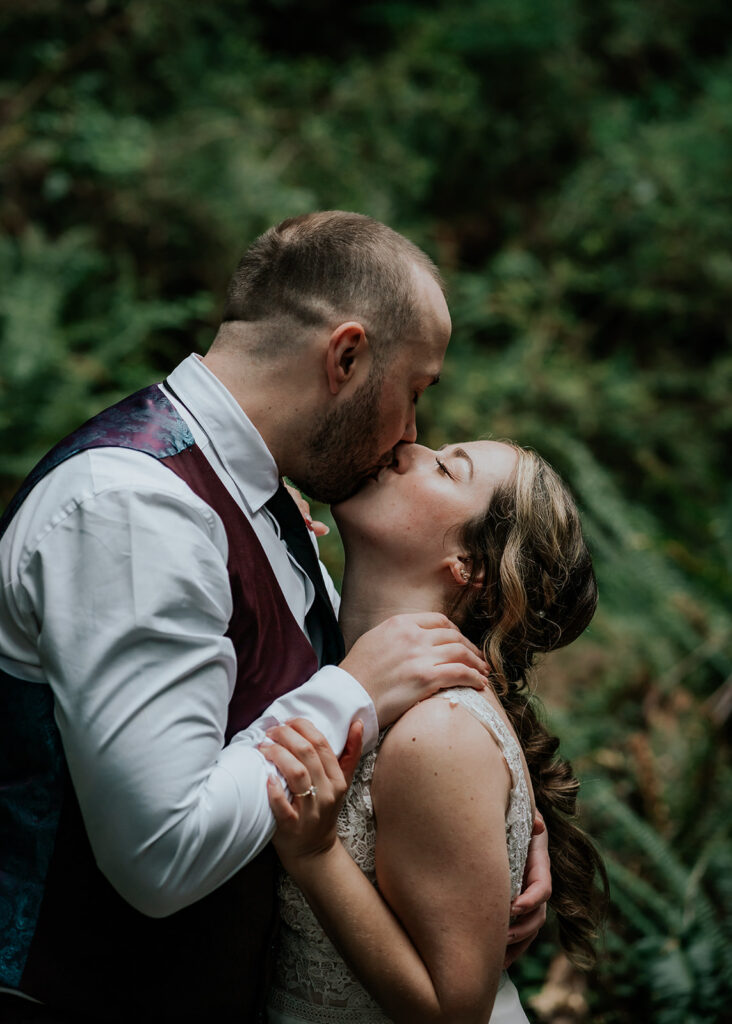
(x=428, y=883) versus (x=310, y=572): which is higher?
(x=310, y=572)

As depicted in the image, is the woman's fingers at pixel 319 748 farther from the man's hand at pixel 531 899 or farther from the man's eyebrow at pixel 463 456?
the man's eyebrow at pixel 463 456

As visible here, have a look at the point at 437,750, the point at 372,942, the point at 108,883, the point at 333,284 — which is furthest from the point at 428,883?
the point at 333,284

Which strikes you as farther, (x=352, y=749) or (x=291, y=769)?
(x=352, y=749)

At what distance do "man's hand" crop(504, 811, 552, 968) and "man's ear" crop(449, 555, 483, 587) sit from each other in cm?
62

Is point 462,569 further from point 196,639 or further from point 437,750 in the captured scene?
point 196,639

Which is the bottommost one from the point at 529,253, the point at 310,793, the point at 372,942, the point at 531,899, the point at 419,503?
the point at 529,253

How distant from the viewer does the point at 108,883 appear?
6.29 ft

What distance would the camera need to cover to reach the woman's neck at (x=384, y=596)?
2.52 meters

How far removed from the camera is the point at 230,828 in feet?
5.74

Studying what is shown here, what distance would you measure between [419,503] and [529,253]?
687cm

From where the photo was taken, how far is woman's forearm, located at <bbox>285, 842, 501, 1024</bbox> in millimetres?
1983

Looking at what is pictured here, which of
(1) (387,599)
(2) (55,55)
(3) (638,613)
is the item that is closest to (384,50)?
(2) (55,55)

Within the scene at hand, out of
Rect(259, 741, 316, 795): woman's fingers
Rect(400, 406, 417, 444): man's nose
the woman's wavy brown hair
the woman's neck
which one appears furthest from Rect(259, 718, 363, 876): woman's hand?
Rect(400, 406, 417, 444): man's nose

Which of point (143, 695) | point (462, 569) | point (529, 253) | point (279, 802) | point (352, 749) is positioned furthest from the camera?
point (529, 253)
